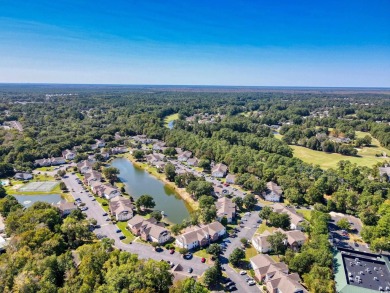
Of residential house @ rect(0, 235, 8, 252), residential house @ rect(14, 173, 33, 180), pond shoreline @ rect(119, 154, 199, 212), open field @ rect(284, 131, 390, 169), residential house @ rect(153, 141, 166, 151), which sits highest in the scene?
residential house @ rect(153, 141, 166, 151)

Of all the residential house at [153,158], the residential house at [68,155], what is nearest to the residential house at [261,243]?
the residential house at [153,158]

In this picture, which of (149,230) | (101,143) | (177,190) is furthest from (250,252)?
(101,143)

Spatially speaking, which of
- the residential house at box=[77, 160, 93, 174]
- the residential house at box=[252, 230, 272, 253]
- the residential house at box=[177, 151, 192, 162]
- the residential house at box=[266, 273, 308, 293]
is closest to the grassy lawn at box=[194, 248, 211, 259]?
the residential house at box=[252, 230, 272, 253]

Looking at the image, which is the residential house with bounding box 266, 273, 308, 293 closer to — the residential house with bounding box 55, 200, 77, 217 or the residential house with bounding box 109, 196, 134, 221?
the residential house with bounding box 109, 196, 134, 221

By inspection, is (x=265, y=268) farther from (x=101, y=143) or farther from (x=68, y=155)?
(x=101, y=143)

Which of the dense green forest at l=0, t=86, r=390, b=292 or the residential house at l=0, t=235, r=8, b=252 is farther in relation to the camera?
the residential house at l=0, t=235, r=8, b=252

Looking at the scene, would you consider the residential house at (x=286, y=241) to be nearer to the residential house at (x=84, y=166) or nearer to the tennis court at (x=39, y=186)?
the tennis court at (x=39, y=186)

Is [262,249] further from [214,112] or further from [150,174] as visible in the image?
[214,112]
